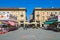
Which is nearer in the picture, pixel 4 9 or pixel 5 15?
pixel 5 15

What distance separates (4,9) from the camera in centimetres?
11931

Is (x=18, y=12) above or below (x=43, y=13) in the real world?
above

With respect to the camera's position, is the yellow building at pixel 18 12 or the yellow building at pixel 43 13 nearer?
the yellow building at pixel 43 13

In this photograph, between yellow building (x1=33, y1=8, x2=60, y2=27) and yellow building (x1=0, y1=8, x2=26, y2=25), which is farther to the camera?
yellow building (x1=0, y1=8, x2=26, y2=25)

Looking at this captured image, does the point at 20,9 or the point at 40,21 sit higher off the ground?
the point at 20,9

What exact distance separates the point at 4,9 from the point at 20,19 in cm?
1196

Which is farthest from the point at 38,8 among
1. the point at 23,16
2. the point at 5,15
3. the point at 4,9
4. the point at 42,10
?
the point at 5,15

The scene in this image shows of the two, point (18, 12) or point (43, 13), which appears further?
point (18, 12)

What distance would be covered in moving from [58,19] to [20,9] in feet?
232

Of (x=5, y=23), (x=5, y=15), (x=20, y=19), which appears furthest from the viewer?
(x=20, y=19)

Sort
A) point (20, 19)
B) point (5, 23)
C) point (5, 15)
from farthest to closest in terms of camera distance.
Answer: point (20, 19)
point (5, 15)
point (5, 23)

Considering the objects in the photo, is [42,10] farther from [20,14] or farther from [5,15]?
[5,15]

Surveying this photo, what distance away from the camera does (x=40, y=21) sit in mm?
118750

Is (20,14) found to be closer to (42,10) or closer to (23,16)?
(23,16)
